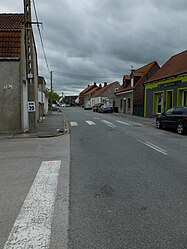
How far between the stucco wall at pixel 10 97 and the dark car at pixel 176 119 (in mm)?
9199

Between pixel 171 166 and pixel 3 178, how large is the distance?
4250 mm

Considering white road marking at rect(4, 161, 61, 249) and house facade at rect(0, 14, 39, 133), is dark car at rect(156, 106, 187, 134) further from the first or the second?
white road marking at rect(4, 161, 61, 249)

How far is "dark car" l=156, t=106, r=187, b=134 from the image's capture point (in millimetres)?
13835

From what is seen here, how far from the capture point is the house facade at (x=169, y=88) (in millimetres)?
21312

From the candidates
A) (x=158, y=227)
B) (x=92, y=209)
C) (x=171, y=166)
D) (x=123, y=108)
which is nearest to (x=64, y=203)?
(x=92, y=209)

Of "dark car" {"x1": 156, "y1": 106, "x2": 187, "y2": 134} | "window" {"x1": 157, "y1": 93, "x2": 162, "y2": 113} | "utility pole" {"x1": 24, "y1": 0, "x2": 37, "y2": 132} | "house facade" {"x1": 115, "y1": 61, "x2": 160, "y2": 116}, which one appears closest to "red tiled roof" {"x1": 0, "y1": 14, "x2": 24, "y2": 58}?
"utility pole" {"x1": 24, "y1": 0, "x2": 37, "y2": 132}

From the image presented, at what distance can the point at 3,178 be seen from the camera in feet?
17.7

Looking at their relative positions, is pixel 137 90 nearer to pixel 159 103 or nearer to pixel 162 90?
pixel 159 103

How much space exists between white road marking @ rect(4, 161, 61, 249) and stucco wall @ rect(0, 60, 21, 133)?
27.2ft

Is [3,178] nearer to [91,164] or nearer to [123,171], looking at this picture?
[91,164]

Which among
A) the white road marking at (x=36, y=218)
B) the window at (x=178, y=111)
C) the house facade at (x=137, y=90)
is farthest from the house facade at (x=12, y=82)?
the house facade at (x=137, y=90)

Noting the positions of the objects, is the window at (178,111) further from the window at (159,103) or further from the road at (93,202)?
the window at (159,103)

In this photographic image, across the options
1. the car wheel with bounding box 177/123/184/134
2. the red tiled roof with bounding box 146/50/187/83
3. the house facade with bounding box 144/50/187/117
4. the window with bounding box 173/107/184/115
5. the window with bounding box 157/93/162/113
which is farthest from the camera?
the window with bounding box 157/93/162/113

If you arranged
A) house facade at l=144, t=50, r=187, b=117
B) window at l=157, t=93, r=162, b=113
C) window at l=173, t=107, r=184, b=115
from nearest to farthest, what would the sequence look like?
window at l=173, t=107, r=184, b=115 < house facade at l=144, t=50, r=187, b=117 < window at l=157, t=93, r=162, b=113
